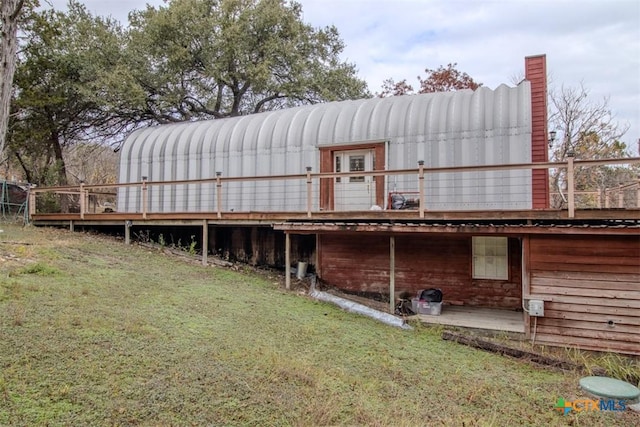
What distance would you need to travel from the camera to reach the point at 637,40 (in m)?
17.2

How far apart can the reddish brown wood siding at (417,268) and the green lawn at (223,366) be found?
1966mm

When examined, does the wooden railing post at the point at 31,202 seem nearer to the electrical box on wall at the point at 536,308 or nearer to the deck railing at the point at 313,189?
the deck railing at the point at 313,189

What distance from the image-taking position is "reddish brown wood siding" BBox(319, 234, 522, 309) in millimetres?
8406

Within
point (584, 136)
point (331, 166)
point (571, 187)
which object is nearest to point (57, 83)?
point (331, 166)

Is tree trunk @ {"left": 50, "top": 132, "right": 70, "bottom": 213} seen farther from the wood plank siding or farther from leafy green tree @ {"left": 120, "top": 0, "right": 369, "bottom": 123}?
the wood plank siding

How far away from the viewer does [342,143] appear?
10.2 metres

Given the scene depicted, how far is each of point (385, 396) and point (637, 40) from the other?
2023cm

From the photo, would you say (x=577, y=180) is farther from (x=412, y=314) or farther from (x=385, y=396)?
(x=385, y=396)

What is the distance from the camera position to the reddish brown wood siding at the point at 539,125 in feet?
28.1
